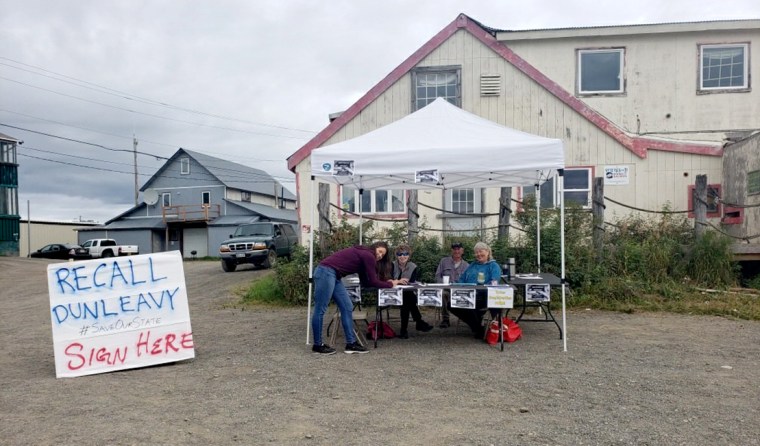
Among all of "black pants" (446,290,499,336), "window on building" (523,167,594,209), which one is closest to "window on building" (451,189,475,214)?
"window on building" (523,167,594,209)

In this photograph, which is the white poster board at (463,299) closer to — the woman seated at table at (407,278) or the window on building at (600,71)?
the woman seated at table at (407,278)

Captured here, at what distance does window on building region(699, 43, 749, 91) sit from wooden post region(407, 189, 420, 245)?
8860 mm

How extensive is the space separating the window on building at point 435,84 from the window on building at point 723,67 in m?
6.31

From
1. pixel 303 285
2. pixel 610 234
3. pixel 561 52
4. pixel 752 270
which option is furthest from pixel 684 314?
pixel 561 52

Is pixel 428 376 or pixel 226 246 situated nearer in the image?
pixel 428 376

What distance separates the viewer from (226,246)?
2023 cm

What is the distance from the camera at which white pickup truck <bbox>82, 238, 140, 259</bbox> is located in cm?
3967

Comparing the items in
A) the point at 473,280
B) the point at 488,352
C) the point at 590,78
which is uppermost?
the point at 590,78

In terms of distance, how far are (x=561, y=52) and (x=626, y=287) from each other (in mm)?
8306

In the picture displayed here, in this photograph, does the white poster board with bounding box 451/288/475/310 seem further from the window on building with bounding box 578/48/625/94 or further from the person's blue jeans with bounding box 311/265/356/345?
the window on building with bounding box 578/48/625/94

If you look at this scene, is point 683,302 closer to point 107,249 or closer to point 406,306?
point 406,306

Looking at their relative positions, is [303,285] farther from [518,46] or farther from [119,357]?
[518,46]

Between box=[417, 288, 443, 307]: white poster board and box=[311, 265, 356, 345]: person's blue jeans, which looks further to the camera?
box=[417, 288, 443, 307]: white poster board

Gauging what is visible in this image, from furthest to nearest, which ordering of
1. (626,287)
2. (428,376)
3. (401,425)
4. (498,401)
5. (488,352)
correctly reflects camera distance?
1. (626,287)
2. (488,352)
3. (428,376)
4. (498,401)
5. (401,425)
